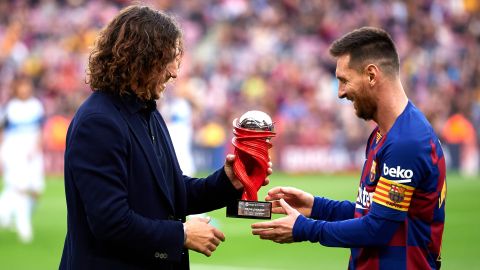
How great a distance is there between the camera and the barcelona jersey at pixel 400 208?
→ 3.83 m

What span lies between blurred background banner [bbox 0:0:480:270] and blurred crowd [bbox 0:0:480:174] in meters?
0.03

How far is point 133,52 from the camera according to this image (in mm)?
3775

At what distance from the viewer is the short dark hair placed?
13.5ft

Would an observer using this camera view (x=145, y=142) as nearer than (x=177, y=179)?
Yes

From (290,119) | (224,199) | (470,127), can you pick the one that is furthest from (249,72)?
(224,199)

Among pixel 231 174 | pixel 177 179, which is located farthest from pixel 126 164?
pixel 231 174

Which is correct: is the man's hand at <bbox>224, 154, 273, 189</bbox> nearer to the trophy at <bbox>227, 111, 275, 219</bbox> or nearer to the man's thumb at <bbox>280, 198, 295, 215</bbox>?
the trophy at <bbox>227, 111, 275, 219</bbox>

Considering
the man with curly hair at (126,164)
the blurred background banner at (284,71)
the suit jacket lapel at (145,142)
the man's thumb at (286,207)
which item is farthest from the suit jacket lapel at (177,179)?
the blurred background banner at (284,71)

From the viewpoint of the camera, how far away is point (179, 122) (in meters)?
13.5

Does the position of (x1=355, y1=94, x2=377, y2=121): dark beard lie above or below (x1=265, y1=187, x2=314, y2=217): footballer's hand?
above

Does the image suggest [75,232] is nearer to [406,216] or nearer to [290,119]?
[406,216]

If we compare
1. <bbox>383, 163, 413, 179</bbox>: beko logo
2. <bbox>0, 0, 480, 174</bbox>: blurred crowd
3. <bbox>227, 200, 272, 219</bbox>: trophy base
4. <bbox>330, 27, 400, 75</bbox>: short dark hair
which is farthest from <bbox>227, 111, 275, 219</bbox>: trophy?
<bbox>0, 0, 480, 174</bbox>: blurred crowd

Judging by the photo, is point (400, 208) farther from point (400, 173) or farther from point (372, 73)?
point (372, 73)

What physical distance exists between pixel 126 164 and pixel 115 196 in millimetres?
182
